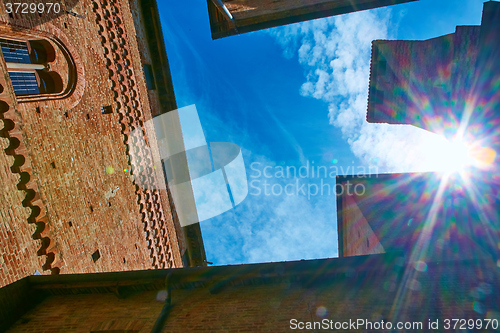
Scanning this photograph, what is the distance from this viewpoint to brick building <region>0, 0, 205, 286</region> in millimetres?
5965

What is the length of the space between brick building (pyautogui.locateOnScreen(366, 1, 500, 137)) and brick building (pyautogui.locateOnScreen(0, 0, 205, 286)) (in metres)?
9.33

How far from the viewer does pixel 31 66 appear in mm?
6863

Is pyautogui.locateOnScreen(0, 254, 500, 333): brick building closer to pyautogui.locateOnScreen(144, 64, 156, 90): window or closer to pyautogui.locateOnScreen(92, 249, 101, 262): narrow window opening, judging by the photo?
pyautogui.locateOnScreen(92, 249, 101, 262): narrow window opening

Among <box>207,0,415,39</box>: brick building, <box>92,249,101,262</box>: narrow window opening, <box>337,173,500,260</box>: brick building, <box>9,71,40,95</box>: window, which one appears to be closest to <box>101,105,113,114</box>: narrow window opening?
<box>9,71,40,95</box>: window

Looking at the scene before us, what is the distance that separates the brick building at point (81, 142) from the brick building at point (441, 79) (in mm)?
9335

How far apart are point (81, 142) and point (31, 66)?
7.19 ft

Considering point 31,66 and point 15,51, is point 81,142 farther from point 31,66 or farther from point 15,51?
point 15,51

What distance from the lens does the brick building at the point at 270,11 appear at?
9617mm

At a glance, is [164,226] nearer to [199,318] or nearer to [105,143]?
[105,143]

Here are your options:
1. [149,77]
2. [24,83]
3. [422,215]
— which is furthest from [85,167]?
[422,215]

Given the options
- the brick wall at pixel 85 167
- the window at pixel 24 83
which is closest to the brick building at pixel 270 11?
the brick wall at pixel 85 167

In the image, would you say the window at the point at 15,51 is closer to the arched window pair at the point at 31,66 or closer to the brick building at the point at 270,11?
the arched window pair at the point at 31,66

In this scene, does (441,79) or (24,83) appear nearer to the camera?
(24,83)

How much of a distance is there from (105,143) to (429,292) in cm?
920
